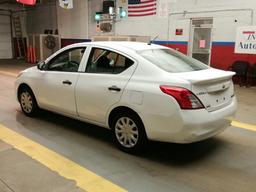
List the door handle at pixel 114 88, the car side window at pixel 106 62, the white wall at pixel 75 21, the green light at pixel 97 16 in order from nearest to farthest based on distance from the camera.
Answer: the door handle at pixel 114 88 → the car side window at pixel 106 62 → the green light at pixel 97 16 → the white wall at pixel 75 21

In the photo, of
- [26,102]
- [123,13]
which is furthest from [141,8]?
[26,102]

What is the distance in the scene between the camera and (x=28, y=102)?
5.56 meters

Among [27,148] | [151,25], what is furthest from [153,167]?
[151,25]

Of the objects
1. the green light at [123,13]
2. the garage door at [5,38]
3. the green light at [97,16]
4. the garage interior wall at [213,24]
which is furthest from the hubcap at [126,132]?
the garage door at [5,38]

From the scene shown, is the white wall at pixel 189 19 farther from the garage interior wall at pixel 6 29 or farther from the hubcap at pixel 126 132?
the garage interior wall at pixel 6 29

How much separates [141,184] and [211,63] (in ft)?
28.2

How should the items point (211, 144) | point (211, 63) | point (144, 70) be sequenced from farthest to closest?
point (211, 63) < point (211, 144) < point (144, 70)

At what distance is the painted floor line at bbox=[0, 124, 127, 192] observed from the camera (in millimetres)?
3121

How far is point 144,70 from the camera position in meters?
3.86

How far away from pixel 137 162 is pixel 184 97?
0.98 m

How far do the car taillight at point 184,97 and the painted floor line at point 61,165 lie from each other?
114cm

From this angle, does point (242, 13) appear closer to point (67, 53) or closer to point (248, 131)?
point (248, 131)

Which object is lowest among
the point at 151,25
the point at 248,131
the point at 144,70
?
the point at 248,131

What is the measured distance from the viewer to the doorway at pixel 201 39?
10.9 metres
